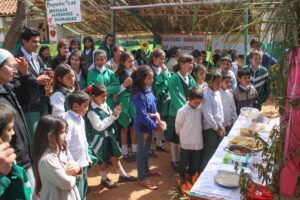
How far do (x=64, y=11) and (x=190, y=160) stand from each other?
169 inches

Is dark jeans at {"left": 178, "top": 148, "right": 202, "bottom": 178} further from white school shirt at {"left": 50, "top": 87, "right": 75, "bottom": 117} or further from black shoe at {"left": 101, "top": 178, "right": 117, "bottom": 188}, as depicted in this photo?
white school shirt at {"left": 50, "top": 87, "right": 75, "bottom": 117}

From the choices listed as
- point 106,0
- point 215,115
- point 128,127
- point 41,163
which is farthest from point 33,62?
point 106,0

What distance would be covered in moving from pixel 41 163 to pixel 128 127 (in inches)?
101

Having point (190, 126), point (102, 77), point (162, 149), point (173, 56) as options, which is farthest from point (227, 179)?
point (173, 56)

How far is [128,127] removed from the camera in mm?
4445

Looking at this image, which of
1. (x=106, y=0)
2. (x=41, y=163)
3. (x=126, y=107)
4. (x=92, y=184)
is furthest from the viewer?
(x=106, y=0)

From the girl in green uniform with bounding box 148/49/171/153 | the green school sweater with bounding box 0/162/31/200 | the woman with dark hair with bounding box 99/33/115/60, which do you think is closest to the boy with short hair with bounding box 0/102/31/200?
the green school sweater with bounding box 0/162/31/200

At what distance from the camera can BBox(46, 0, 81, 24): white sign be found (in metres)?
5.66

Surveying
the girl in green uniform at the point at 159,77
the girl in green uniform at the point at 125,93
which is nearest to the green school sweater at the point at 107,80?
the girl in green uniform at the point at 125,93

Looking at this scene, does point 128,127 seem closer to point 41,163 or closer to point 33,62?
point 33,62

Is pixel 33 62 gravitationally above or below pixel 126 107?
above

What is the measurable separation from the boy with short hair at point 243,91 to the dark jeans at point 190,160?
3.77 ft

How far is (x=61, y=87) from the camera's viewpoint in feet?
9.69

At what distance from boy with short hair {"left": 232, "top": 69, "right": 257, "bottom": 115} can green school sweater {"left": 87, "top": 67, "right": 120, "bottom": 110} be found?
1876 mm
